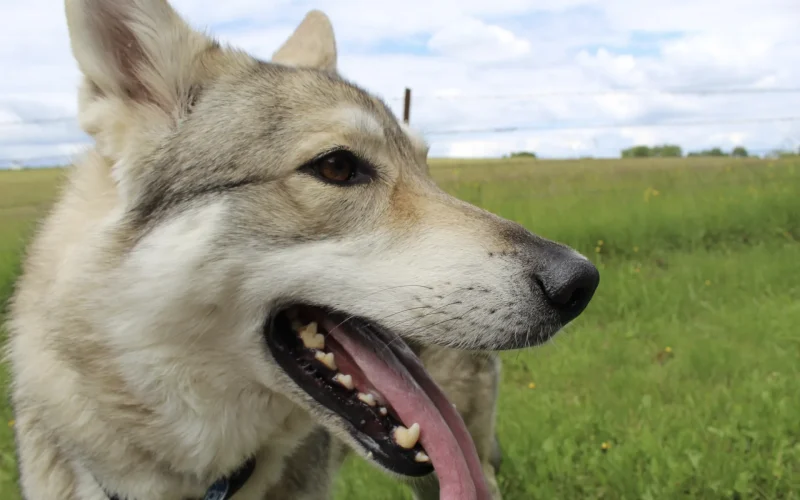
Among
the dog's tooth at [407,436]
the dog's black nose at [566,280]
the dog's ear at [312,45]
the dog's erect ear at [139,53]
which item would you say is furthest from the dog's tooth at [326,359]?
the dog's ear at [312,45]

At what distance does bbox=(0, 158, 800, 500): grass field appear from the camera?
375cm

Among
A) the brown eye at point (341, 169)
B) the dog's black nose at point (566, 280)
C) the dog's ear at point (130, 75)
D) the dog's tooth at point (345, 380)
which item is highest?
the dog's ear at point (130, 75)

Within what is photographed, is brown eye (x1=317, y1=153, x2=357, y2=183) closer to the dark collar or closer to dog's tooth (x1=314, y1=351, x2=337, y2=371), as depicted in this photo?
dog's tooth (x1=314, y1=351, x2=337, y2=371)

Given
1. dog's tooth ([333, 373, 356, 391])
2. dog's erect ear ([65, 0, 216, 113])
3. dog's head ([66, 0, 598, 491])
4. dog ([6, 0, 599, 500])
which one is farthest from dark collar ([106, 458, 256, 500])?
dog's erect ear ([65, 0, 216, 113])

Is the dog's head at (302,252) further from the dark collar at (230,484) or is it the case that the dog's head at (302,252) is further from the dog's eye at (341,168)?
the dark collar at (230,484)

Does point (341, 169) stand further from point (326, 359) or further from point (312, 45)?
point (312, 45)

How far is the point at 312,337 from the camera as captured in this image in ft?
7.59

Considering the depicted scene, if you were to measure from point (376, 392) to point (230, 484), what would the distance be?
24.7 inches

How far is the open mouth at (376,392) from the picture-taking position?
7.10ft

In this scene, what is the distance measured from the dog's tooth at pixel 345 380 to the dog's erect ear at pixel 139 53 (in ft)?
3.76

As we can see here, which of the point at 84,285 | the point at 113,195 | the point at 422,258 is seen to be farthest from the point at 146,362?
the point at 422,258

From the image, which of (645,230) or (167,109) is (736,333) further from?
(167,109)

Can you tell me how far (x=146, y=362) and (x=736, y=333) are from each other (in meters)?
5.23

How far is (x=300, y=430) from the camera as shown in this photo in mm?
2508
